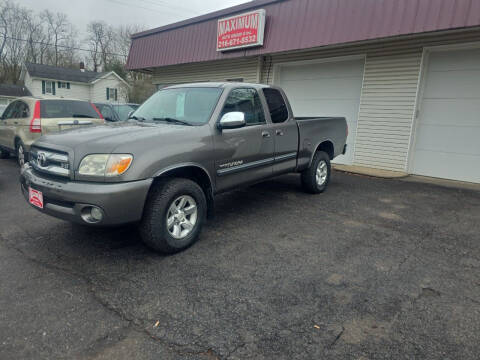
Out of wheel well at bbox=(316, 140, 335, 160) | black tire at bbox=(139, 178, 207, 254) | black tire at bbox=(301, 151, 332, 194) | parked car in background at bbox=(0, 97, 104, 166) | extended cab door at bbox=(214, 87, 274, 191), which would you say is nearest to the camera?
black tire at bbox=(139, 178, 207, 254)

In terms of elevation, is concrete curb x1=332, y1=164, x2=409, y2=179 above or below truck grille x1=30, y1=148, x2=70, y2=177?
below

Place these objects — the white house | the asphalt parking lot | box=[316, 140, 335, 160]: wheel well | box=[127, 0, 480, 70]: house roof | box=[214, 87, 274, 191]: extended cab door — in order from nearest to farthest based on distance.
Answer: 1. the asphalt parking lot
2. box=[214, 87, 274, 191]: extended cab door
3. box=[316, 140, 335, 160]: wheel well
4. box=[127, 0, 480, 70]: house roof
5. the white house

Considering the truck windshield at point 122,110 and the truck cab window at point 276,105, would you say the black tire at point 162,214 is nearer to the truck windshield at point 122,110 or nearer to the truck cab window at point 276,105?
the truck cab window at point 276,105

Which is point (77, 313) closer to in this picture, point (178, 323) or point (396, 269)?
point (178, 323)

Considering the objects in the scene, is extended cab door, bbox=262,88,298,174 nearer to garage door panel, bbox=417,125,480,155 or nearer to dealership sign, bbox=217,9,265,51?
garage door panel, bbox=417,125,480,155

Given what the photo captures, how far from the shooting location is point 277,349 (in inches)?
84.0

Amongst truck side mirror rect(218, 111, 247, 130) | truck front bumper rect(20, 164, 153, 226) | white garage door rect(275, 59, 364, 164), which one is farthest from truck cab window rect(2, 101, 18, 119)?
white garage door rect(275, 59, 364, 164)

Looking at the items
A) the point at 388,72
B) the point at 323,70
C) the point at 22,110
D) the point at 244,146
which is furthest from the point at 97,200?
the point at 323,70

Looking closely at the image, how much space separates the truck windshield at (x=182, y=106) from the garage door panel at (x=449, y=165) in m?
6.06

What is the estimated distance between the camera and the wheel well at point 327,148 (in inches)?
241


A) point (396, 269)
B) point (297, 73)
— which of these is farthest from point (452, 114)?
point (396, 269)

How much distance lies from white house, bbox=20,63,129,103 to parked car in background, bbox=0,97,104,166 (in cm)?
3083

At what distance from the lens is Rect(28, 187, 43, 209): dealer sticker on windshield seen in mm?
3199

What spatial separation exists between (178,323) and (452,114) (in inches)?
303
